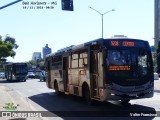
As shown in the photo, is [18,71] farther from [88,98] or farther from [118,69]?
[118,69]

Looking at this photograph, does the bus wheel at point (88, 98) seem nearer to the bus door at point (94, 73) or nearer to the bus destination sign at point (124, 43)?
the bus door at point (94, 73)

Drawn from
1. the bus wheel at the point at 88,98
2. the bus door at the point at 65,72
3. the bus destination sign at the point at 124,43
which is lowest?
the bus wheel at the point at 88,98

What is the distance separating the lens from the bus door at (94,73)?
1680cm

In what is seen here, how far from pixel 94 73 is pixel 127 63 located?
1.82m

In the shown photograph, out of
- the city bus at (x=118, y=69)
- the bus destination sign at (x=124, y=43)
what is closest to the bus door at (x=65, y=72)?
the city bus at (x=118, y=69)

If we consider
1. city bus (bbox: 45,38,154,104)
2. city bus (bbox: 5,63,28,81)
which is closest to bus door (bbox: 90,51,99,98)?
city bus (bbox: 45,38,154,104)

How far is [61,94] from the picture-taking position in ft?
83.7

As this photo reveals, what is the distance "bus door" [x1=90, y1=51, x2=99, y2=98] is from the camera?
55.1ft

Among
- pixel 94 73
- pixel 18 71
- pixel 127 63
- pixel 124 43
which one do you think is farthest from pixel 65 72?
pixel 18 71

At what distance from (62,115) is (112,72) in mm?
2666

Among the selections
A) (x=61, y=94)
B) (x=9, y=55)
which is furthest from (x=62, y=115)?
(x=9, y=55)

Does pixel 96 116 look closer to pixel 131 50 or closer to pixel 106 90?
pixel 106 90

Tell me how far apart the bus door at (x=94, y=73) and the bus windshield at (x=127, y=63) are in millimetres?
1054

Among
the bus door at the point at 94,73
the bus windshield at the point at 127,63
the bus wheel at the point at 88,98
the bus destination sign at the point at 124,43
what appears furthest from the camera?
the bus wheel at the point at 88,98
